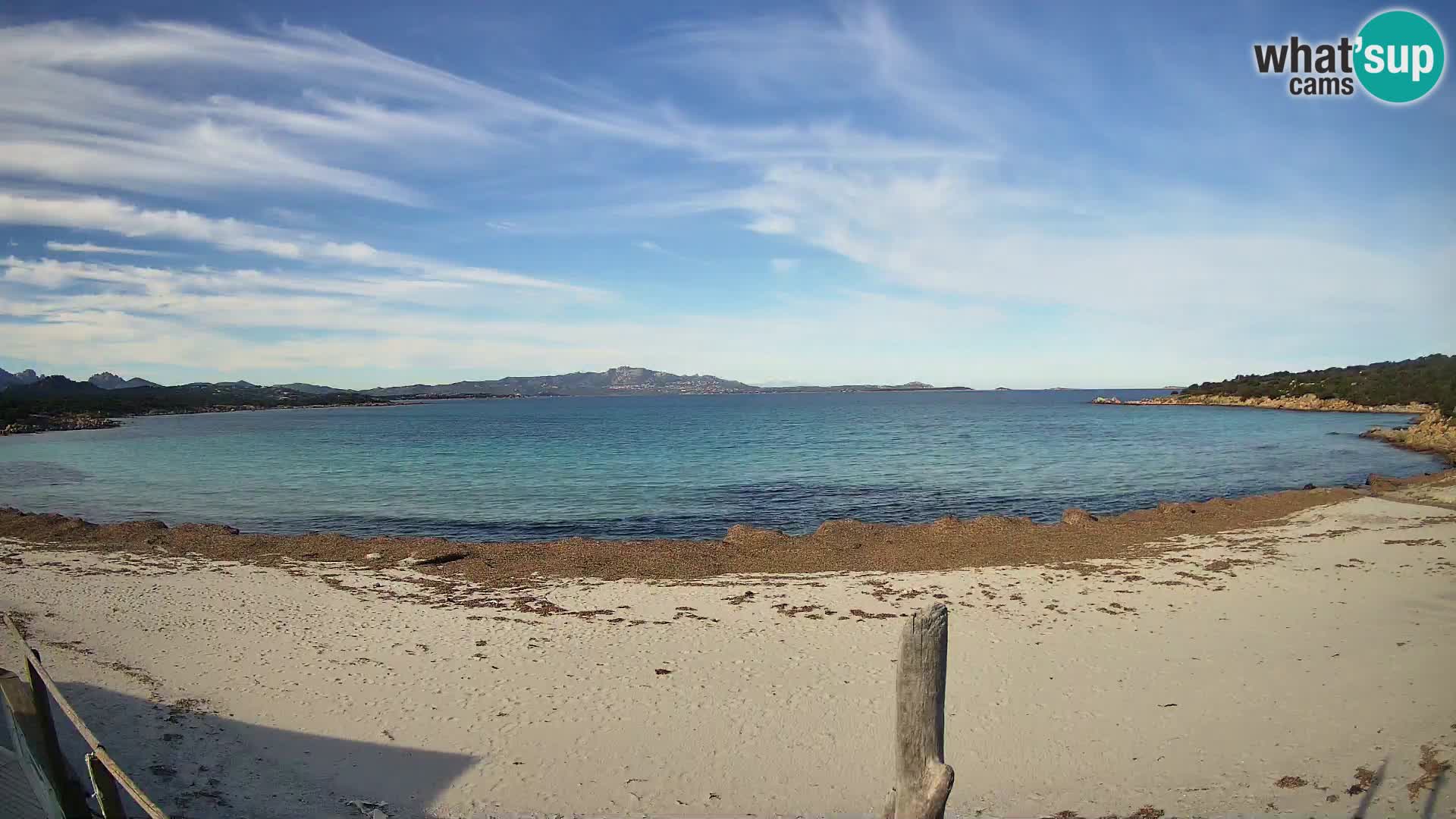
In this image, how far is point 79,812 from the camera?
5176 millimetres

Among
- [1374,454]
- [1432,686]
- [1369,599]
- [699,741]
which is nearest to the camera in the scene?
[699,741]

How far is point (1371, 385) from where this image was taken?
83.1 m

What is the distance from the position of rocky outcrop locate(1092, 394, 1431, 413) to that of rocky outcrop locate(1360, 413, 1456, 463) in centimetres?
2144

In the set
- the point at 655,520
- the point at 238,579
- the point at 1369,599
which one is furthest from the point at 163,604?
the point at 1369,599

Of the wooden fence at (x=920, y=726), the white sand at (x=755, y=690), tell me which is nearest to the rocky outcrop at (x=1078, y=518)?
the white sand at (x=755, y=690)

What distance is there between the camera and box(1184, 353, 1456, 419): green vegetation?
228 ft

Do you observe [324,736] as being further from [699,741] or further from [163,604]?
[163,604]

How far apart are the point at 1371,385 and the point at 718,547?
319 ft

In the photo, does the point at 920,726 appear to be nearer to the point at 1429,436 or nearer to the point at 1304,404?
the point at 1429,436

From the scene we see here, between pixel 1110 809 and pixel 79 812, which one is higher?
pixel 79 812

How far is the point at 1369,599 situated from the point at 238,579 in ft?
69.4

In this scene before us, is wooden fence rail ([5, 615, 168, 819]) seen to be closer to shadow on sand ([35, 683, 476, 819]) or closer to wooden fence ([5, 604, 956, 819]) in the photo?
wooden fence ([5, 604, 956, 819])

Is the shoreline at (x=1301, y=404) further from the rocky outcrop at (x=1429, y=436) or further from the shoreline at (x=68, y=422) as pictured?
the shoreline at (x=68, y=422)

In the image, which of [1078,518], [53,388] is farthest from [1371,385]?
[53,388]
